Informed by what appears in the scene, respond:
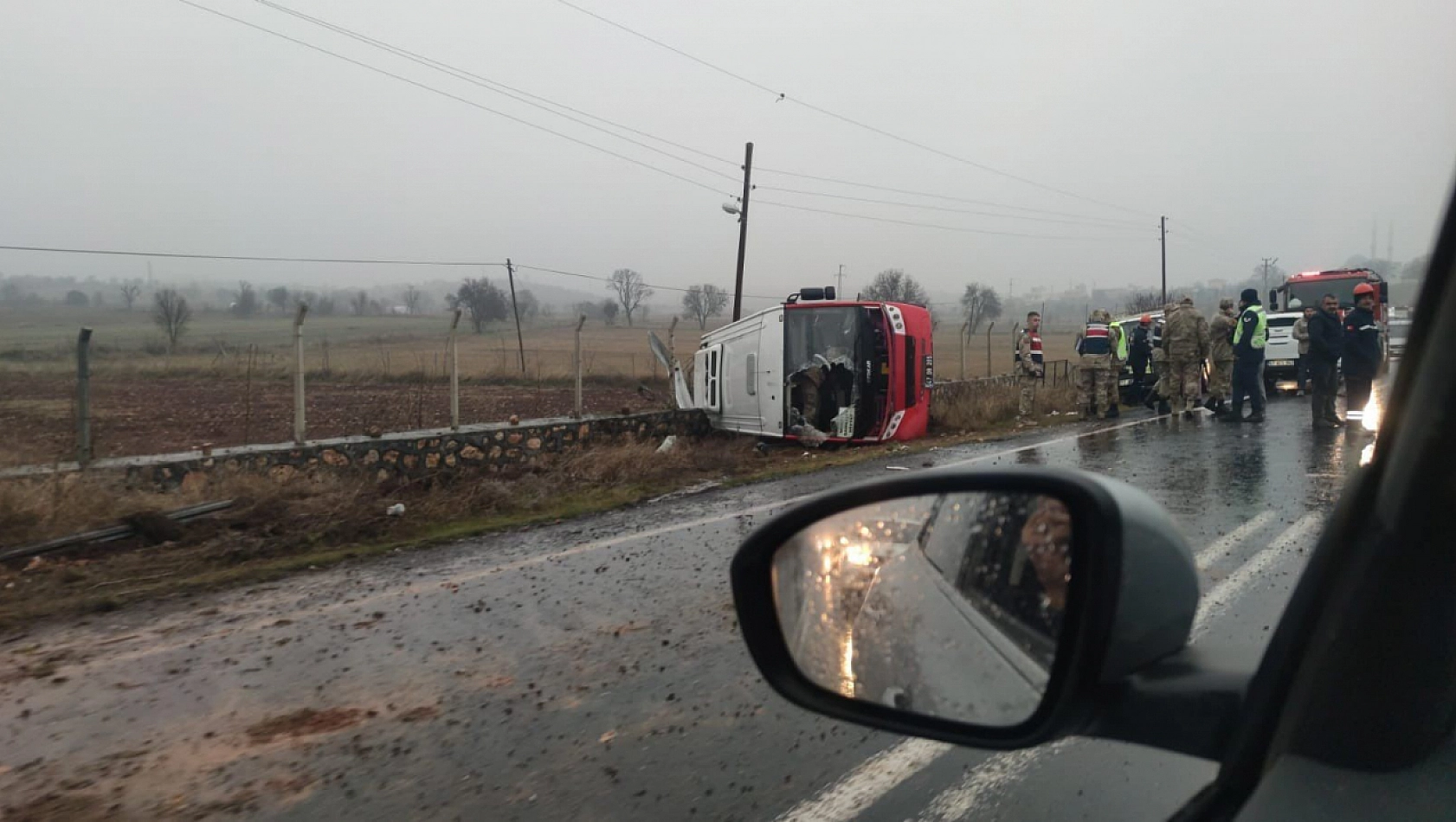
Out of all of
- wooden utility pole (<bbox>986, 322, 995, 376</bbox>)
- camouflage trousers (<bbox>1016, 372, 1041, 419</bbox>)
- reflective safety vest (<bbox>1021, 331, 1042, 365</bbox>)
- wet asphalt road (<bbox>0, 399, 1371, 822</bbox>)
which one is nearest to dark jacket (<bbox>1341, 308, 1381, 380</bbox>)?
wet asphalt road (<bbox>0, 399, 1371, 822</bbox>)

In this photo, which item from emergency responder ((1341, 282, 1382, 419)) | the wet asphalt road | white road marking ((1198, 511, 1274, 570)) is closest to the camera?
the wet asphalt road

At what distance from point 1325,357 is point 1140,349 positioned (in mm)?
6718

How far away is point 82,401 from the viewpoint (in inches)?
339

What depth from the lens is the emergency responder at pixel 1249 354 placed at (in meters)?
13.4

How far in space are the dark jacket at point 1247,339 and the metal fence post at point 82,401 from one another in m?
13.3

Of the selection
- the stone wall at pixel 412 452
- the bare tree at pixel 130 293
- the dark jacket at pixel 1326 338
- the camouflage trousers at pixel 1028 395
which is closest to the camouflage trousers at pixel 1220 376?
the camouflage trousers at pixel 1028 395

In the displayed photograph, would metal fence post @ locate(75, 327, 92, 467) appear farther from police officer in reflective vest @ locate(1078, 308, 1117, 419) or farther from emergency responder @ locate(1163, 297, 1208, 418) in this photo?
emergency responder @ locate(1163, 297, 1208, 418)

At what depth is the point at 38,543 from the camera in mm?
7332

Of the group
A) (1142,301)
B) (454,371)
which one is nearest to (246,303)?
(454,371)

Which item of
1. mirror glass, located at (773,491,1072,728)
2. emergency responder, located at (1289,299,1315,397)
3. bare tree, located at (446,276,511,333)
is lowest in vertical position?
mirror glass, located at (773,491,1072,728)

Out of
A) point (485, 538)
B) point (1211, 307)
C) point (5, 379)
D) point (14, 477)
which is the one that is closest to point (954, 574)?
point (485, 538)

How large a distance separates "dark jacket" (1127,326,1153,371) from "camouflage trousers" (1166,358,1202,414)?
3149 mm

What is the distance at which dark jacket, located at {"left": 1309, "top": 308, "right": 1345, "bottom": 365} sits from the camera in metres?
12.1

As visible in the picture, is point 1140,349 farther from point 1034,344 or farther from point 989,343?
point 989,343
